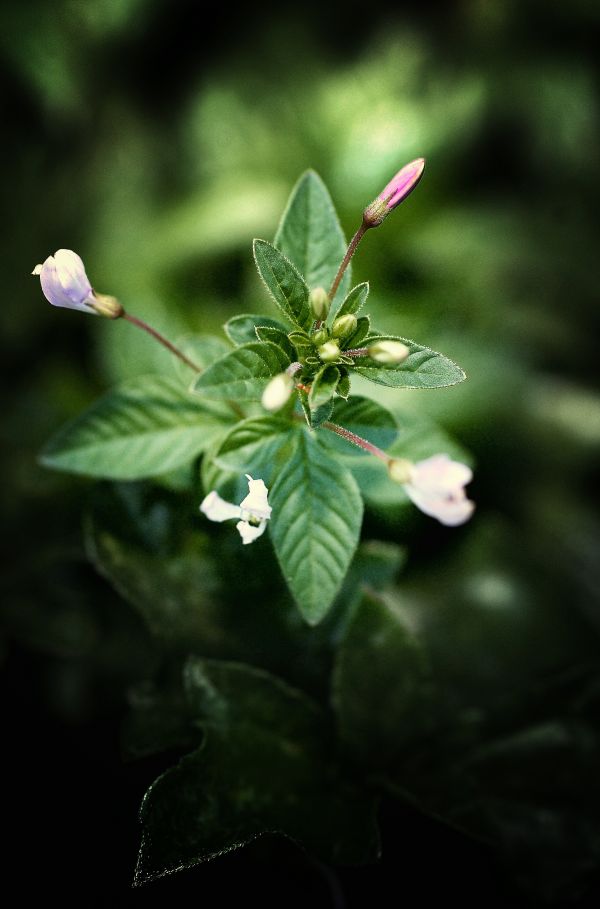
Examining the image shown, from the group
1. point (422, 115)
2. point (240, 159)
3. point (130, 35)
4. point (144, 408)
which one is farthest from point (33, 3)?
point (144, 408)

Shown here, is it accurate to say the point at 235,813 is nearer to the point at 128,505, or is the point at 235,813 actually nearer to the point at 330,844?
the point at 330,844

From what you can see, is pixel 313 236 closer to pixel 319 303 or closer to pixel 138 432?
pixel 319 303

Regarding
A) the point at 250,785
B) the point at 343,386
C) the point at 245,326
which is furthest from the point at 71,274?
the point at 250,785

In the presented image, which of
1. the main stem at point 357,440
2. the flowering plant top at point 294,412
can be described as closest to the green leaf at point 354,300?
the flowering plant top at point 294,412

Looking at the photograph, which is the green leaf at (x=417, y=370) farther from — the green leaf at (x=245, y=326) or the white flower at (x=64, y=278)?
the white flower at (x=64, y=278)

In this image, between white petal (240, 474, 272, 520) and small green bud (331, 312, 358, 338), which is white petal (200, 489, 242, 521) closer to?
white petal (240, 474, 272, 520)

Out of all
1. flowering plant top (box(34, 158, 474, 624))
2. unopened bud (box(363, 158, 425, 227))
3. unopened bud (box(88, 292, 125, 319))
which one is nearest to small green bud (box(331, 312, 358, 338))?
flowering plant top (box(34, 158, 474, 624))
